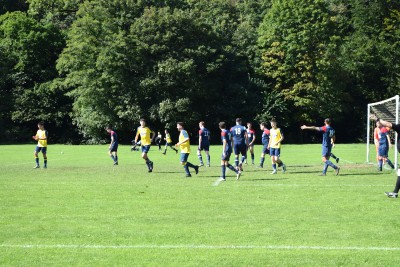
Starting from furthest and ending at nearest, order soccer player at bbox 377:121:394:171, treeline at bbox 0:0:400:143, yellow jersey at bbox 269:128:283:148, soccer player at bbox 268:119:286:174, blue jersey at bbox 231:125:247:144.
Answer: treeline at bbox 0:0:400:143, soccer player at bbox 377:121:394:171, yellow jersey at bbox 269:128:283:148, soccer player at bbox 268:119:286:174, blue jersey at bbox 231:125:247:144

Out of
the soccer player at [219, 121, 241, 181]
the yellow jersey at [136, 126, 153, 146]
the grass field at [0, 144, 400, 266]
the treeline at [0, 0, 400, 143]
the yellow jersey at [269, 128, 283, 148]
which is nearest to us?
the grass field at [0, 144, 400, 266]

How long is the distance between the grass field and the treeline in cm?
4093

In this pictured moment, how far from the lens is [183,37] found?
60688 millimetres

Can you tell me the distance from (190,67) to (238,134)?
36063 millimetres

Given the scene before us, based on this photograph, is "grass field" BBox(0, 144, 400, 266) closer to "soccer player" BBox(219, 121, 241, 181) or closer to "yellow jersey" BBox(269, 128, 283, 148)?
"soccer player" BBox(219, 121, 241, 181)

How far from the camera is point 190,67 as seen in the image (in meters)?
58.8

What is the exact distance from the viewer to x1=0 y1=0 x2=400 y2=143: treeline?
6038cm

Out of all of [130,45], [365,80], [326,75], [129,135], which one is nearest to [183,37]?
[130,45]

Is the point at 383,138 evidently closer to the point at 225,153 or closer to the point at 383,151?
the point at 383,151

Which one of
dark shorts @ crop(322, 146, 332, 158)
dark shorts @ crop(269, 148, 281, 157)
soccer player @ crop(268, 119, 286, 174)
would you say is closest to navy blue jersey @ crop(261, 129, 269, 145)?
soccer player @ crop(268, 119, 286, 174)

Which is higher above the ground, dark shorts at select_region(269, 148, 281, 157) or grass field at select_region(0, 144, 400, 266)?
dark shorts at select_region(269, 148, 281, 157)

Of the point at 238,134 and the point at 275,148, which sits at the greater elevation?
the point at 238,134

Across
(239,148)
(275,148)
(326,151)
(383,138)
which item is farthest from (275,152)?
(383,138)

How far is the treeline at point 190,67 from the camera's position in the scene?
6038 cm
